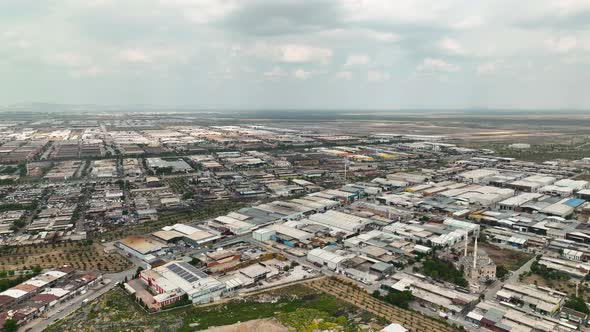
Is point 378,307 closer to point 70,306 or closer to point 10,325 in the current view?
point 70,306

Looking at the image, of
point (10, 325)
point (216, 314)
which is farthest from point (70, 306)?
point (216, 314)

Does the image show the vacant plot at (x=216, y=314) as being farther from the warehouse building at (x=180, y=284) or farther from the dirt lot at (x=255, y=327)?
the warehouse building at (x=180, y=284)

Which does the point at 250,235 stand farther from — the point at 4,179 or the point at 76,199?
the point at 4,179

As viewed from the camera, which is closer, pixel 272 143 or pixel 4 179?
pixel 4 179

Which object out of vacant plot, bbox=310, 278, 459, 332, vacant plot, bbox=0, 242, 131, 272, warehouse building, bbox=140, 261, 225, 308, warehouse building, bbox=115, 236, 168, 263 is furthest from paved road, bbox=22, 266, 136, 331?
vacant plot, bbox=310, 278, 459, 332

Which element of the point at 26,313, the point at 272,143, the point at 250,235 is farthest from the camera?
the point at 272,143

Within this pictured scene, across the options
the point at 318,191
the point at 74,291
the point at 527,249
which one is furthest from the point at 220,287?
the point at 318,191


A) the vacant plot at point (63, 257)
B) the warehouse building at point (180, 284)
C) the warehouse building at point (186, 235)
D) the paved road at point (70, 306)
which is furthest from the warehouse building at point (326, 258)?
the vacant plot at point (63, 257)
